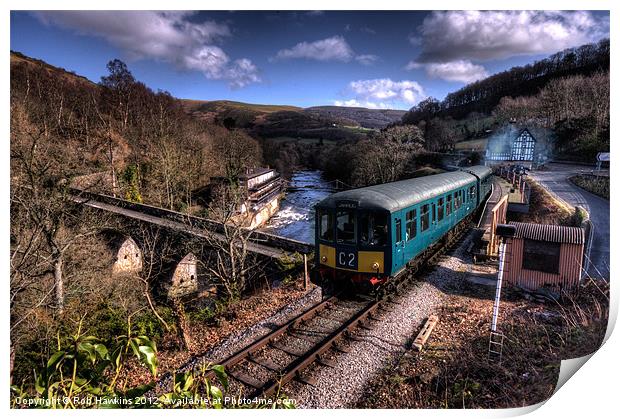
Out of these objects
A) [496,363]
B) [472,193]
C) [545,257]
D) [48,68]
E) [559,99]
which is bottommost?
[496,363]

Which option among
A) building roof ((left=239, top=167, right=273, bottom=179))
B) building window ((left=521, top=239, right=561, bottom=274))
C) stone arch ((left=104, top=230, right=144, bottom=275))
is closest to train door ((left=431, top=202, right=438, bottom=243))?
building window ((left=521, top=239, right=561, bottom=274))

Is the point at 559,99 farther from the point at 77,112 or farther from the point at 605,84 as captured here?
the point at 77,112

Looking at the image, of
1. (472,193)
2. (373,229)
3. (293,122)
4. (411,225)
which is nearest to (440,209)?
(411,225)

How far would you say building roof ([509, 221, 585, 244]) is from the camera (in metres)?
6.45

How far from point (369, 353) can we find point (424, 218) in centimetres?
359

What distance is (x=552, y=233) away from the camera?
22.0ft

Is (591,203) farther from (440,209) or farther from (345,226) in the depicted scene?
(345,226)

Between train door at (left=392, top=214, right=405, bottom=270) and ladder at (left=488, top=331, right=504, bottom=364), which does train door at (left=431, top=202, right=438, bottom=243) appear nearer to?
train door at (left=392, top=214, right=405, bottom=270)

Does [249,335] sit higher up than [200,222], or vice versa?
[200,222]

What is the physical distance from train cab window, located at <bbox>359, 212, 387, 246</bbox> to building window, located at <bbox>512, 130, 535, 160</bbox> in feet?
11.4

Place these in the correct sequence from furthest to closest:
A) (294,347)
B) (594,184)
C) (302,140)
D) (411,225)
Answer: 1. (302,140)
2. (411,225)
3. (294,347)
4. (594,184)

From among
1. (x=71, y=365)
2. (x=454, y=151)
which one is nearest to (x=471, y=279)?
(x=71, y=365)

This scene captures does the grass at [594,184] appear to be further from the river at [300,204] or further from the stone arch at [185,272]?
the river at [300,204]

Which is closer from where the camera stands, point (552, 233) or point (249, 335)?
point (249, 335)
